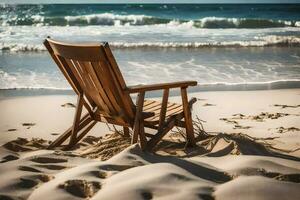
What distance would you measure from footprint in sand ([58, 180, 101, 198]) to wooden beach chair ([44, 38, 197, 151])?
0.97 metres

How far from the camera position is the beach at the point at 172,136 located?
277 centimetres

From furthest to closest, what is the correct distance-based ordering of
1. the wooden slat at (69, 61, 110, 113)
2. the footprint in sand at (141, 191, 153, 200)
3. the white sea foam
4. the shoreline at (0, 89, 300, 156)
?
1. the white sea foam
2. the shoreline at (0, 89, 300, 156)
3. the wooden slat at (69, 61, 110, 113)
4. the footprint in sand at (141, 191, 153, 200)

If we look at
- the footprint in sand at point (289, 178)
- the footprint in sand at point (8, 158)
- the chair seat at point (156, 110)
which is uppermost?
the chair seat at point (156, 110)

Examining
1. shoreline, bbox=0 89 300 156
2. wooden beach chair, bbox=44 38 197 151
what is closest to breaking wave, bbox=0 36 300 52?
shoreline, bbox=0 89 300 156

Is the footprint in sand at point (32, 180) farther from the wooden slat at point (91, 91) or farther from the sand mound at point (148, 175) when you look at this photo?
the wooden slat at point (91, 91)

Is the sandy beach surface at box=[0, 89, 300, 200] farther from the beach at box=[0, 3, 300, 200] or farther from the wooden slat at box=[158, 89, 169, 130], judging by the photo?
the wooden slat at box=[158, 89, 169, 130]

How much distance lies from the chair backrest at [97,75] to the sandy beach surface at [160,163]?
1.34ft

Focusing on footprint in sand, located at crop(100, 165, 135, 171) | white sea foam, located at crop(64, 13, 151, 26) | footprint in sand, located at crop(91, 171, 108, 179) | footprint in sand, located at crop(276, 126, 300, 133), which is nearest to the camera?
footprint in sand, located at crop(91, 171, 108, 179)

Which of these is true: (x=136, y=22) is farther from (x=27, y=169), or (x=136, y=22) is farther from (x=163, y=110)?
(x=27, y=169)

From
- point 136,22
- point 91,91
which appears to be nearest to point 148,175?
point 91,91

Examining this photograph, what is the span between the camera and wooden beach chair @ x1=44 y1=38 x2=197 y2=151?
11.8 ft

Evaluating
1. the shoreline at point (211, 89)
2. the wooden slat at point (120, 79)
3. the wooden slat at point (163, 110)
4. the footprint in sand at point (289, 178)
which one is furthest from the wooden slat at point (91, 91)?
the shoreline at point (211, 89)

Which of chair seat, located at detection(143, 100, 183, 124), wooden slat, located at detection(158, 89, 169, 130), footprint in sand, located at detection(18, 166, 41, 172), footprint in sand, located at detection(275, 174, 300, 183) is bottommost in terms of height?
footprint in sand, located at detection(275, 174, 300, 183)

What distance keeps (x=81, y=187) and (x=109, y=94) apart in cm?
117
